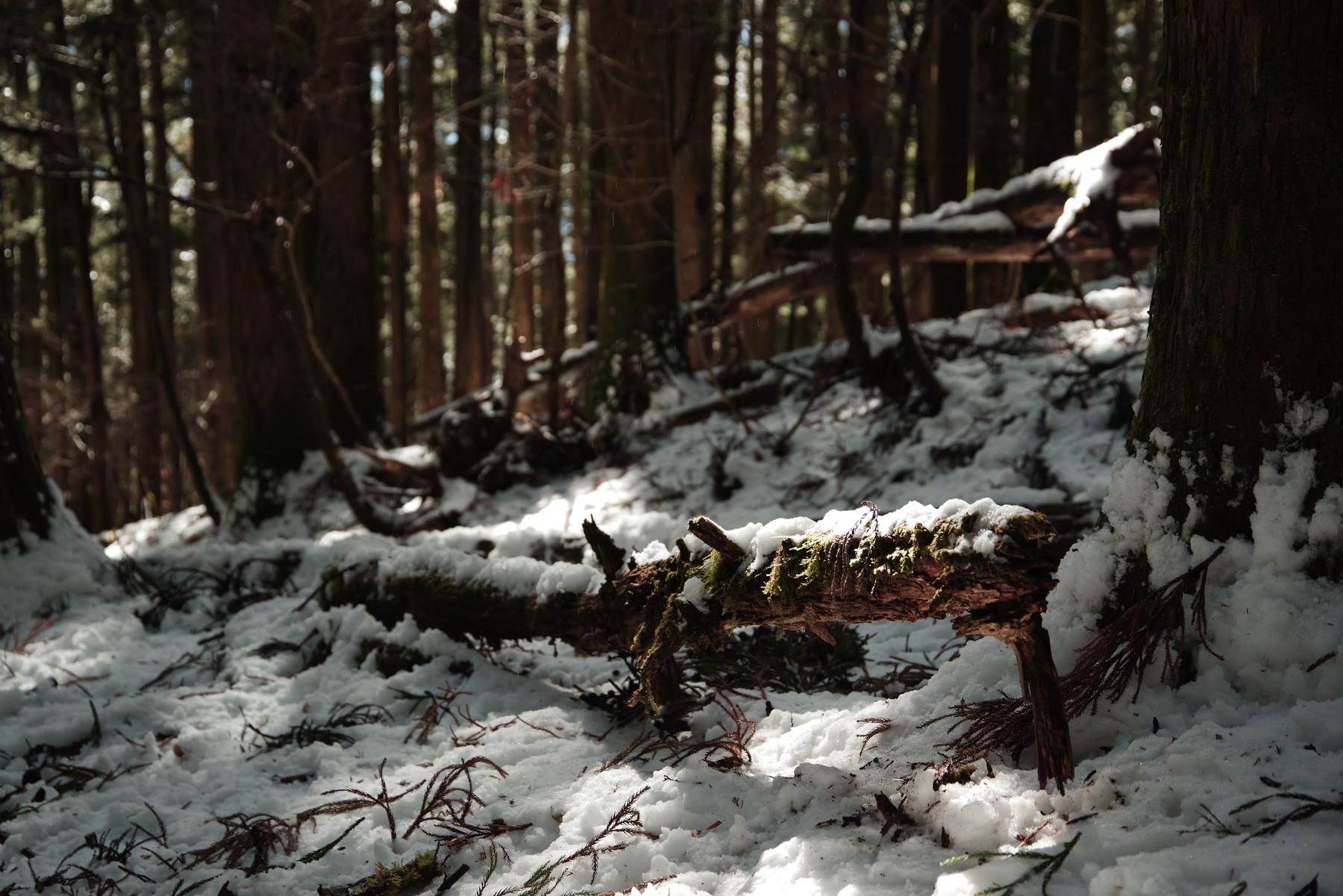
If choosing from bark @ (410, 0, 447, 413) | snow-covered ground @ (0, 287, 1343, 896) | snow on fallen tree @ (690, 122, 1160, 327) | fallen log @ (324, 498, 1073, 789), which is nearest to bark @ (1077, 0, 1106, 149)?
snow on fallen tree @ (690, 122, 1160, 327)

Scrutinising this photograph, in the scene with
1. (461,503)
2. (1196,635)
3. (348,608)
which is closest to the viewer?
(1196,635)

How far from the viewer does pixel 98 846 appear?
7.60 feet

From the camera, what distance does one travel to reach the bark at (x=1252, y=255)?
2021 millimetres

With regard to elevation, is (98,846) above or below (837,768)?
below

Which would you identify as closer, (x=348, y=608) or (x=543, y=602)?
(x=543, y=602)

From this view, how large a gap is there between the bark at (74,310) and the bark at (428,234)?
383 cm

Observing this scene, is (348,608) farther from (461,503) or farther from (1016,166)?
(1016,166)

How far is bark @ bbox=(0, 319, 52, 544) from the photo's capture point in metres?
4.57

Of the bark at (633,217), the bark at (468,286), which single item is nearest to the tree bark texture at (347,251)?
the bark at (633,217)

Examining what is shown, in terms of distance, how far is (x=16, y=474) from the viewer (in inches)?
183

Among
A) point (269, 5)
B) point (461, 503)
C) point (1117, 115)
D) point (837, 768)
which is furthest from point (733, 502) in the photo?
point (1117, 115)

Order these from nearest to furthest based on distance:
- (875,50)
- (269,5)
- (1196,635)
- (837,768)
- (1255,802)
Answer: (1255,802) → (1196,635) → (837,768) → (269,5) → (875,50)

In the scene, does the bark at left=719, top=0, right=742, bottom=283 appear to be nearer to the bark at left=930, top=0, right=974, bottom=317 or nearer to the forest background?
the forest background

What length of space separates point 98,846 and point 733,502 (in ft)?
13.0
